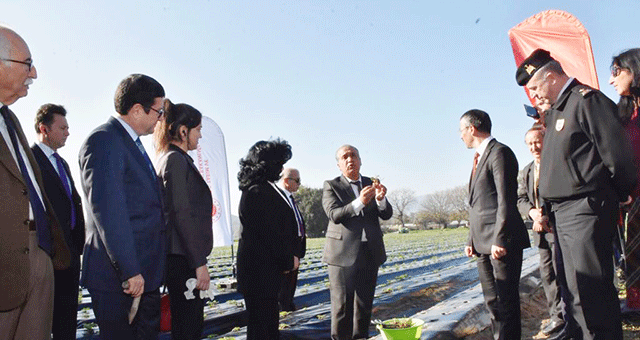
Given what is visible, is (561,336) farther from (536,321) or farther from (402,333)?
(402,333)

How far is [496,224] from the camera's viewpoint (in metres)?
3.13

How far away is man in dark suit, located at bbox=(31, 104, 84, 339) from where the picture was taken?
2.89 metres

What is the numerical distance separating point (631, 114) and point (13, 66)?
10.8ft

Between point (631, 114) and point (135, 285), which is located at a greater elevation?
point (631, 114)

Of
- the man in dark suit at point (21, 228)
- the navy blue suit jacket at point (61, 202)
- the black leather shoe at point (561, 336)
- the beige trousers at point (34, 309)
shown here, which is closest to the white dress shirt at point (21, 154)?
the man in dark suit at point (21, 228)

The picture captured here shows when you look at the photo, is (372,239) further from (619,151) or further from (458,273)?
(458,273)

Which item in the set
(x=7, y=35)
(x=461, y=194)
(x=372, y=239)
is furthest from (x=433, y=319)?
(x=461, y=194)

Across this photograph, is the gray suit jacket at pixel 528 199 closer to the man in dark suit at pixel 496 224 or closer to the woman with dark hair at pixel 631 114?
the man in dark suit at pixel 496 224

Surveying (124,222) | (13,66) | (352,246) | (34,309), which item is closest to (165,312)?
(124,222)

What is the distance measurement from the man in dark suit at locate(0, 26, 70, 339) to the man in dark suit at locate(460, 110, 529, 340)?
260 centimetres

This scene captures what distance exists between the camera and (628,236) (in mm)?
2861

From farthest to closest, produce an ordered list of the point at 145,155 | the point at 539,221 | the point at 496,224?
the point at 539,221 → the point at 496,224 → the point at 145,155

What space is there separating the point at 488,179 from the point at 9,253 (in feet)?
9.36

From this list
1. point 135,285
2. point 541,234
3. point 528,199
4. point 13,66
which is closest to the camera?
point 13,66
